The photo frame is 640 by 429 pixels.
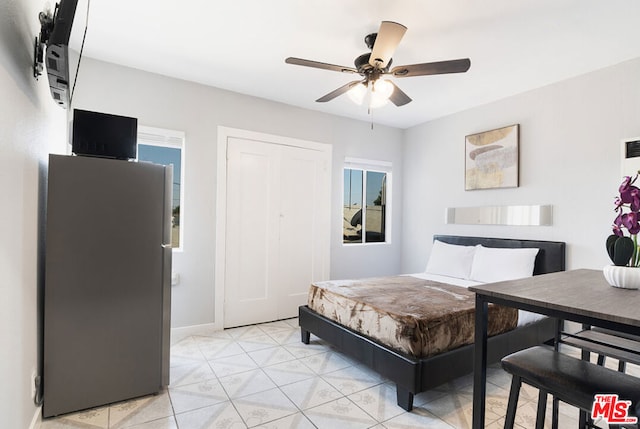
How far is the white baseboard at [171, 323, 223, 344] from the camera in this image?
3310mm

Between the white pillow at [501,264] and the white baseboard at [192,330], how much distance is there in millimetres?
2919

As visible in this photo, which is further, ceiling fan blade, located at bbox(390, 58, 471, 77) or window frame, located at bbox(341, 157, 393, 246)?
window frame, located at bbox(341, 157, 393, 246)

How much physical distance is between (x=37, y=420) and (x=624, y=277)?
3144 mm

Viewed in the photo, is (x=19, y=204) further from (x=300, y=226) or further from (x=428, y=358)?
(x=300, y=226)

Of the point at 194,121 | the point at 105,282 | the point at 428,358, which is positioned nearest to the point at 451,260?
the point at 428,358

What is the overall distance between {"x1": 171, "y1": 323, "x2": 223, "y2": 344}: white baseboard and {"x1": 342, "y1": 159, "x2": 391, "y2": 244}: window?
2.02 m

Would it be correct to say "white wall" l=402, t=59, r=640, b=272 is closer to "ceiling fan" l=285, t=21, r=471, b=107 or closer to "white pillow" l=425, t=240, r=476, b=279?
"white pillow" l=425, t=240, r=476, b=279

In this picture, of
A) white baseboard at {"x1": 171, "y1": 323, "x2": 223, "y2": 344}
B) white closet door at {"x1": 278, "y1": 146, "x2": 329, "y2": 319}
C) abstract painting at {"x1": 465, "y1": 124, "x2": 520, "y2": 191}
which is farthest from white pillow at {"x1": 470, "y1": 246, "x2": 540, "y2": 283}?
white baseboard at {"x1": 171, "y1": 323, "x2": 223, "y2": 344}

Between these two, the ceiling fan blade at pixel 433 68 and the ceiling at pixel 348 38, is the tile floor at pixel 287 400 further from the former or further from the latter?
the ceiling at pixel 348 38

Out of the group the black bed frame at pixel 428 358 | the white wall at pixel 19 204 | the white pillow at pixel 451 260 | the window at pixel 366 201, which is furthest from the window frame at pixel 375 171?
the white wall at pixel 19 204

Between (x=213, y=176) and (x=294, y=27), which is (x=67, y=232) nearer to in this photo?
(x=213, y=176)

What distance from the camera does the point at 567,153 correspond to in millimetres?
3232

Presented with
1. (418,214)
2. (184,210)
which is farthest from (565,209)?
(184,210)

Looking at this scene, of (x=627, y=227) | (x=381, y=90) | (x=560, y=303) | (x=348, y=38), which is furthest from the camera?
(x=348, y=38)
